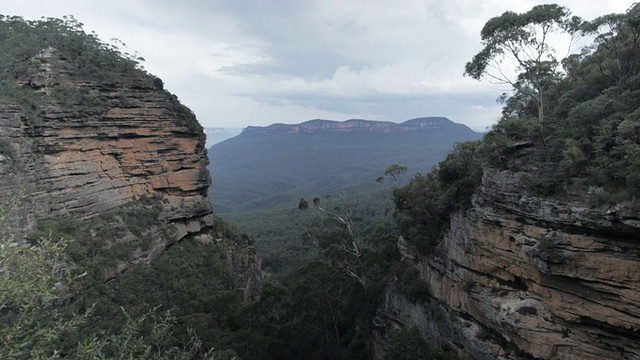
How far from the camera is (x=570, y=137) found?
443 inches

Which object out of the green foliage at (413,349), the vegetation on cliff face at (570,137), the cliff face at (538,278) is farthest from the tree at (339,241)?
the cliff face at (538,278)

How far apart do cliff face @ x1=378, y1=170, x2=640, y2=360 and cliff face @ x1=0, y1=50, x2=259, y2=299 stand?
18.5m

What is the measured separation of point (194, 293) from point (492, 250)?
18.1 metres

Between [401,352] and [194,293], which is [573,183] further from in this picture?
[194,293]

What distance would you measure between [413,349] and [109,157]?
2248 cm

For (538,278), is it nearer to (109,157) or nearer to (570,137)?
(570,137)

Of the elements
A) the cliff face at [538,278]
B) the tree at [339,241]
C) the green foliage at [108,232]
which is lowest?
the tree at [339,241]

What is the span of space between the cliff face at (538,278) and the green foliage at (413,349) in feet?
3.17

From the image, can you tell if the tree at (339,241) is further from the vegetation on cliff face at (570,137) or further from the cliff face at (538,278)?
the cliff face at (538,278)

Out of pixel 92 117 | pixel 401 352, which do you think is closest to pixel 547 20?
pixel 401 352

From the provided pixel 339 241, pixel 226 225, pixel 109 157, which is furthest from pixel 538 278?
pixel 226 225

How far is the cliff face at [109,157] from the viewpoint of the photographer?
2009 cm

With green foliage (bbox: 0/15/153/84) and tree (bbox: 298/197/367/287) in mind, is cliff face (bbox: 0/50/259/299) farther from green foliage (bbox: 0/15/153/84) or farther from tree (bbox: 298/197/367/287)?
tree (bbox: 298/197/367/287)

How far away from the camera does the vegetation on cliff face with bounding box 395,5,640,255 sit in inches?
373
